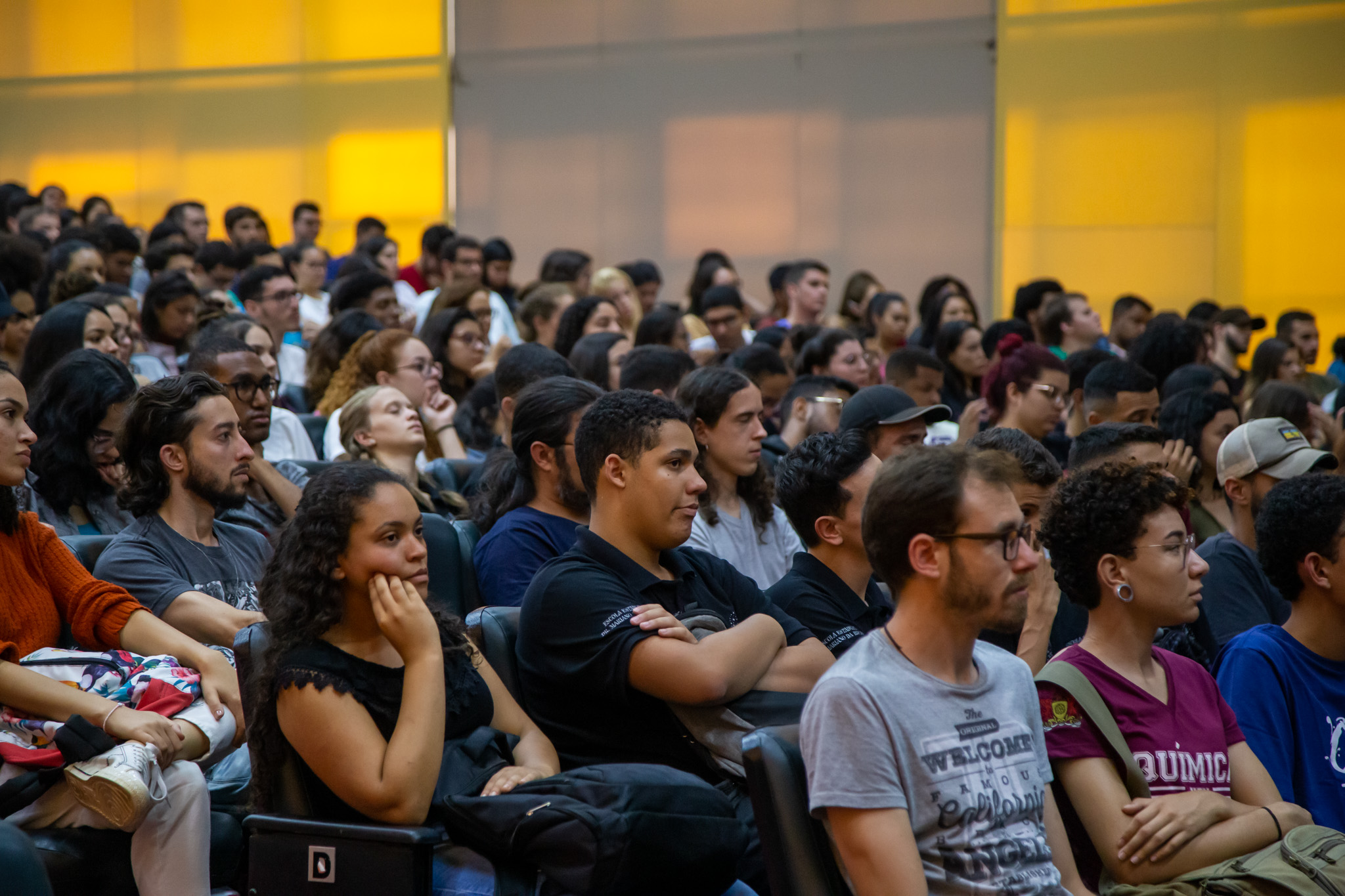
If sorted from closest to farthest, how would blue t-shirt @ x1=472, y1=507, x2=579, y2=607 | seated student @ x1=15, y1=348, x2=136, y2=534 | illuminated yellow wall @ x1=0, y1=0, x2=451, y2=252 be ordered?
blue t-shirt @ x1=472, y1=507, x2=579, y2=607
seated student @ x1=15, y1=348, x2=136, y2=534
illuminated yellow wall @ x1=0, y1=0, x2=451, y2=252

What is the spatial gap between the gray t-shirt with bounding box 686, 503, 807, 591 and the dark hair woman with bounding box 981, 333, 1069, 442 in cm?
175

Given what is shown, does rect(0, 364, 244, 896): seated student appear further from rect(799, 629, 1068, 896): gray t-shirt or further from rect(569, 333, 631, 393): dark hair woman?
rect(569, 333, 631, 393): dark hair woman

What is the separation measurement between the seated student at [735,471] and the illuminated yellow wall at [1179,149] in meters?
8.27

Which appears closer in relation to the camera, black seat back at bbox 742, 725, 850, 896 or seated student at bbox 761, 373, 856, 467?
black seat back at bbox 742, 725, 850, 896

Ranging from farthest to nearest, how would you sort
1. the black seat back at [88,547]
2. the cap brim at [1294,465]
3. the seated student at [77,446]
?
the cap brim at [1294,465], the seated student at [77,446], the black seat back at [88,547]

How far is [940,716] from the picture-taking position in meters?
2.05

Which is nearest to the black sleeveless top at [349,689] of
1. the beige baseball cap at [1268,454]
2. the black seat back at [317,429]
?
the beige baseball cap at [1268,454]

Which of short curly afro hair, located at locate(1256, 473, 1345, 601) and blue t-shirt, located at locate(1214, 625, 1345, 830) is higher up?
short curly afro hair, located at locate(1256, 473, 1345, 601)

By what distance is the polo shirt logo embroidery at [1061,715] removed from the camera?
240cm

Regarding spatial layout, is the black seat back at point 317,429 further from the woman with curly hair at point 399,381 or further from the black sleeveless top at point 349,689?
the black sleeveless top at point 349,689

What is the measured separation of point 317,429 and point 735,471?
2246 mm

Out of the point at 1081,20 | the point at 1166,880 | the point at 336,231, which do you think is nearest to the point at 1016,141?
the point at 1081,20

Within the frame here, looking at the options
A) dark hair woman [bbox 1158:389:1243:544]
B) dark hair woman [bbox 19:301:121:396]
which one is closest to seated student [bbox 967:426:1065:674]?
dark hair woman [bbox 1158:389:1243:544]

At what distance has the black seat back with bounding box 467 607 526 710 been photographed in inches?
115
